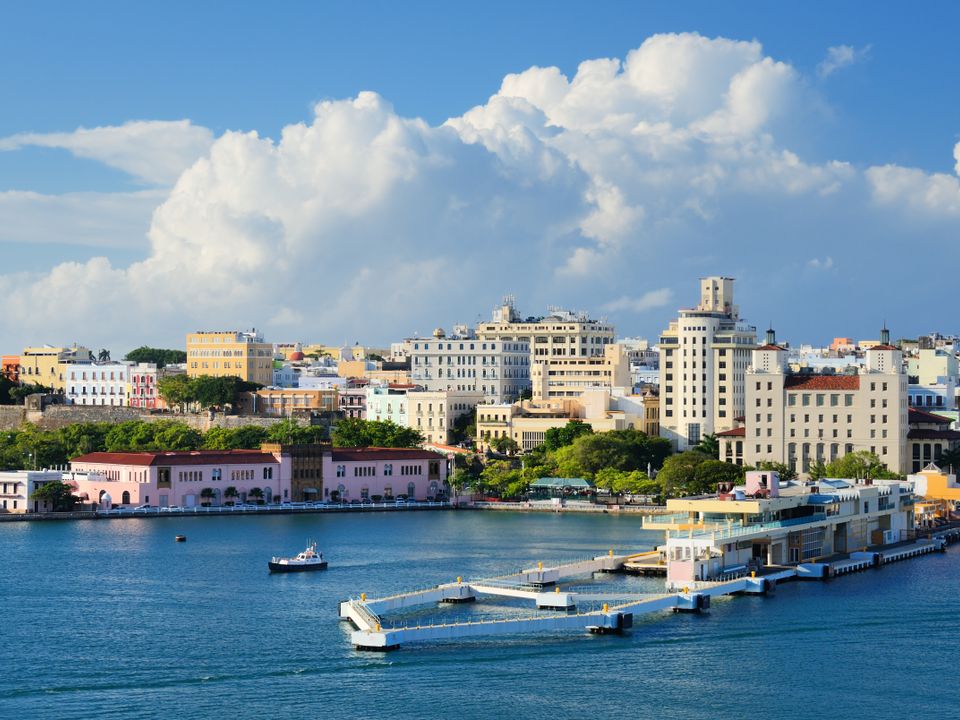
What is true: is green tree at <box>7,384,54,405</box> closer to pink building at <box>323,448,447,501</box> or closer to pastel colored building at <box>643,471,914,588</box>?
pink building at <box>323,448,447,501</box>

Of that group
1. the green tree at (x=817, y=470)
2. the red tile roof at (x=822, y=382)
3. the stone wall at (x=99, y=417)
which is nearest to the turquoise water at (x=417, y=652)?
the green tree at (x=817, y=470)

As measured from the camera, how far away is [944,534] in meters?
66.1

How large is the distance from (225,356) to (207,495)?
157 ft

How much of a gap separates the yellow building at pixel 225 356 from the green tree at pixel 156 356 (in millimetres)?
27967

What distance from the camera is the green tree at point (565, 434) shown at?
93250 millimetres

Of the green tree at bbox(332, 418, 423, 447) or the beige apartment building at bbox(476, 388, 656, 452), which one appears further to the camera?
the beige apartment building at bbox(476, 388, 656, 452)

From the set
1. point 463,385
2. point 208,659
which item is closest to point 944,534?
point 208,659

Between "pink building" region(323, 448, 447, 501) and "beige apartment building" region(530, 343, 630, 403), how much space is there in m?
17.4

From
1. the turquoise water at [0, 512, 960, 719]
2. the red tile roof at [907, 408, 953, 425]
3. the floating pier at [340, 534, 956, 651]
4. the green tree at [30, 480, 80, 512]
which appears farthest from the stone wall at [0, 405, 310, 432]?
the floating pier at [340, 534, 956, 651]

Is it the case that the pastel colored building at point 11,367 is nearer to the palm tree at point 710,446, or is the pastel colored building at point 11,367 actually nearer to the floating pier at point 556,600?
the palm tree at point 710,446

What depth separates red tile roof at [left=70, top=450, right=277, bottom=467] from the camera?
78438mm

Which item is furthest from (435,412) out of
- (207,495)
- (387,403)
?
(207,495)

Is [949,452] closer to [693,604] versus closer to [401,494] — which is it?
[401,494]

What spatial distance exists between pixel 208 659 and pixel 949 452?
1966 inches
